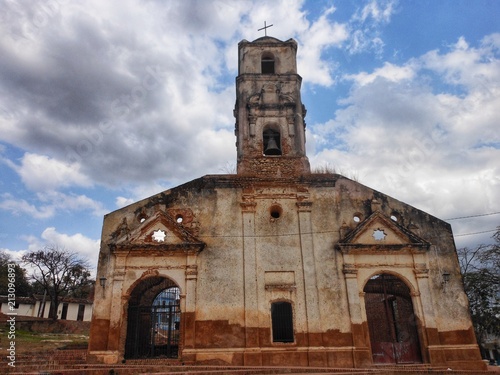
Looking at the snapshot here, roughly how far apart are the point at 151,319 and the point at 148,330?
508 millimetres

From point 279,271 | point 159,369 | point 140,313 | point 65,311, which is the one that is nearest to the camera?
point 159,369

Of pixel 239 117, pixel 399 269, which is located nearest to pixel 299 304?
pixel 399 269

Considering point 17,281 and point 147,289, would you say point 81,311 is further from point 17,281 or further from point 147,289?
point 147,289

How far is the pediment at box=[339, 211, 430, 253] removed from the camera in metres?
15.2

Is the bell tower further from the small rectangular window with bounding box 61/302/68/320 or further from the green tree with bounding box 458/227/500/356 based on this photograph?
the small rectangular window with bounding box 61/302/68/320

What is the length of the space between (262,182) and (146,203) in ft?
15.8

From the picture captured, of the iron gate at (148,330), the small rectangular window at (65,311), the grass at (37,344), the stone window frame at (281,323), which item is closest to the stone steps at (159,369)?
the iron gate at (148,330)

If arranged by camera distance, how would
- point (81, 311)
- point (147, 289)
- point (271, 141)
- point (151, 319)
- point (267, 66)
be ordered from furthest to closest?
1. point (81, 311)
2. point (267, 66)
3. point (271, 141)
4. point (147, 289)
5. point (151, 319)

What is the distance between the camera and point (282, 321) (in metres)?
14.7

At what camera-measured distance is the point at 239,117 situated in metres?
17.8

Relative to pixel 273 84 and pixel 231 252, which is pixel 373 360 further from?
pixel 273 84

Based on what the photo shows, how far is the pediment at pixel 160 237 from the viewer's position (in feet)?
48.8

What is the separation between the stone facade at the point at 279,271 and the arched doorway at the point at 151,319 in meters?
0.07

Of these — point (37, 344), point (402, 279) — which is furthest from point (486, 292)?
point (37, 344)
